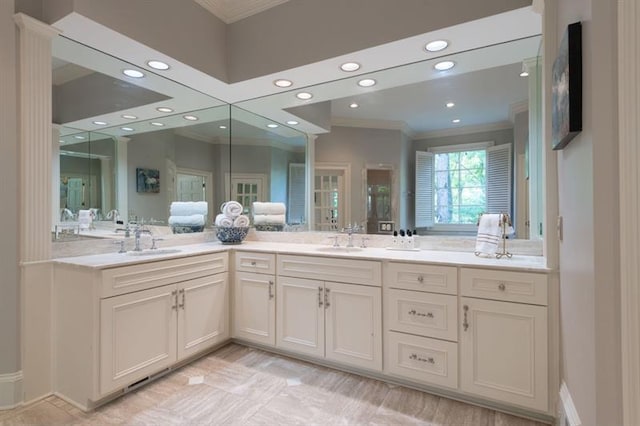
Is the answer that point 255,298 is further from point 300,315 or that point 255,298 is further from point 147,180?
point 147,180

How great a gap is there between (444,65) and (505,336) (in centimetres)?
190

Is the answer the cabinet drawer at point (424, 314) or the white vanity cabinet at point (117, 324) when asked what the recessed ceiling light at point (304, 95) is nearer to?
the white vanity cabinet at point (117, 324)

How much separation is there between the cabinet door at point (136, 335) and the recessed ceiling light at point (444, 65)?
2555mm

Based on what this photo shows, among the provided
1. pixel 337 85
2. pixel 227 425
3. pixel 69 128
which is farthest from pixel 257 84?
pixel 227 425

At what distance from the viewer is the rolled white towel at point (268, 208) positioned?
348cm

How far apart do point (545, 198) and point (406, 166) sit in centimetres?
105

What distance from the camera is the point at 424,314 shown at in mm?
2051

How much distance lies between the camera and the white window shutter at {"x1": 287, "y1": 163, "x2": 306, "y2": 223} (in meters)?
3.30

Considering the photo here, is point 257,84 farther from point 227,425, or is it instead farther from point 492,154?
point 227,425

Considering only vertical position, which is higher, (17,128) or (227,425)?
(17,128)

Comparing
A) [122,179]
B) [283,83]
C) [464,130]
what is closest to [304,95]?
[283,83]

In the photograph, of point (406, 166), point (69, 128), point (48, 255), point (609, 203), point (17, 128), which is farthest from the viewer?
point (406, 166)

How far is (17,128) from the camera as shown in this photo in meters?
1.92

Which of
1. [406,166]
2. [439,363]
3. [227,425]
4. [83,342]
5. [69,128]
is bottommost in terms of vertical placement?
[227,425]
